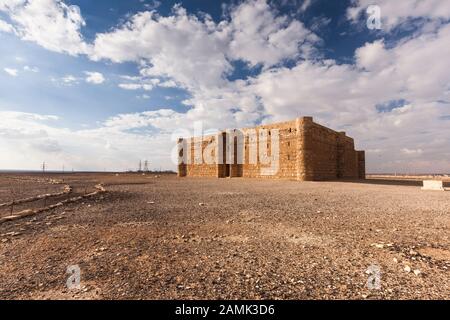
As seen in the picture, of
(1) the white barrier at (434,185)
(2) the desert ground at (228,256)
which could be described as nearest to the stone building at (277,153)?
(1) the white barrier at (434,185)

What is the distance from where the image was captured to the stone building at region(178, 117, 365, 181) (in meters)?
24.7

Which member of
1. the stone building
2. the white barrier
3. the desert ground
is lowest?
the desert ground

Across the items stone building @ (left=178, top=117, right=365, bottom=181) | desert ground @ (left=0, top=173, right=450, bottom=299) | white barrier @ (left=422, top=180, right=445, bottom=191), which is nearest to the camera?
desert ground @ (left=0, top=173, right=450, bottom=299)

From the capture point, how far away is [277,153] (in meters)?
27.3

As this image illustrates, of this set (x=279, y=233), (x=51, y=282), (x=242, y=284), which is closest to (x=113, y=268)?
(x=51, y=282)

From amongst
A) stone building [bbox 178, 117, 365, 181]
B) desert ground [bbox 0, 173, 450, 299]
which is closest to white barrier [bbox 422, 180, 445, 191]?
stone building [bbox 178, 117, 365, 181]

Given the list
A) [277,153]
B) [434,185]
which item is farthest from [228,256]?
[277,153]

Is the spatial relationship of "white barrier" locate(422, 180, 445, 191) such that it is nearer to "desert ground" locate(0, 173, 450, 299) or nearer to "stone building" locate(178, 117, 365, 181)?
"stone building" locate(178, 117, 365, 181)

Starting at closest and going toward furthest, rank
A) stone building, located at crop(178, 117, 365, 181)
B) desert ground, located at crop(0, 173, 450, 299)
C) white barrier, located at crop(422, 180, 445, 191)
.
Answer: desert ground, located at crop(0, 173, 450, 299)
white barrier, located at crop(422, 180, 445, 191)
stone building, located at crop(178, 117, 365, 181)

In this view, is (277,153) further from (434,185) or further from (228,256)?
(228,256)

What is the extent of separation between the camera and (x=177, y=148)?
40.4 m

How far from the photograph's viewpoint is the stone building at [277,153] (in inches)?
973
